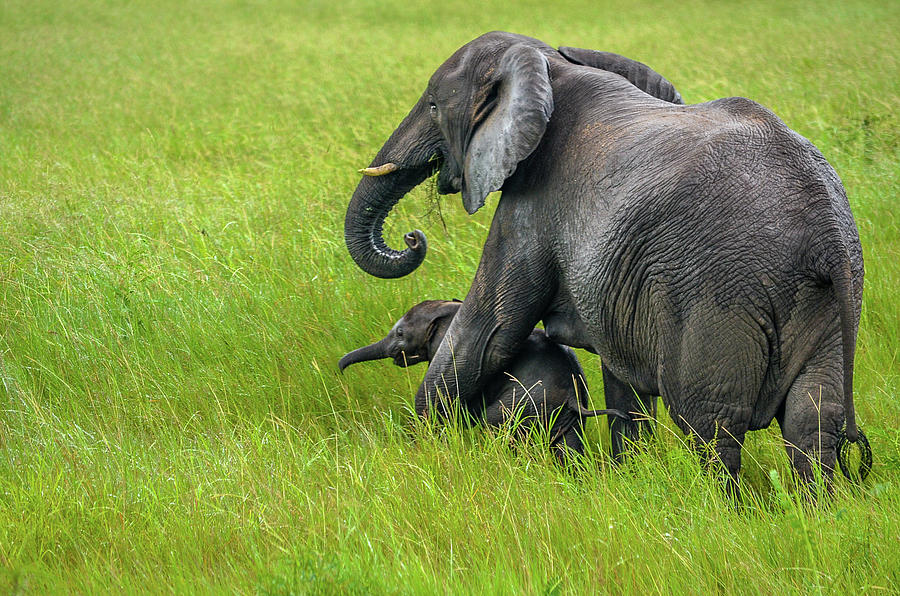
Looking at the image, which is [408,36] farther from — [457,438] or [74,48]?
[457,438]

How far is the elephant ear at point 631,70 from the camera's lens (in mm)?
4070

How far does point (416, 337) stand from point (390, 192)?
2.25 ft

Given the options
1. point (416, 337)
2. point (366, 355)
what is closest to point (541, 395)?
point (416, 337)

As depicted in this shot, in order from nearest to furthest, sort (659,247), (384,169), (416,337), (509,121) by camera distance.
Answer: (659,247) < (509,121) < (384,169) < (416,337)

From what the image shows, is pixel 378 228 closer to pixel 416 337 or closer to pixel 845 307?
pixel 416 337

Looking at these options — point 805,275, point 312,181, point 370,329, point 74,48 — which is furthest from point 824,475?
point 74,48

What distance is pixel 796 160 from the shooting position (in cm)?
305

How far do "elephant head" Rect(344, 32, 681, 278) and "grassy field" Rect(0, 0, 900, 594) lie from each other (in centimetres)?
27

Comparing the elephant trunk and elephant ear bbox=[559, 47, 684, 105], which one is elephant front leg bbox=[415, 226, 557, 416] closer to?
the elephant trunk

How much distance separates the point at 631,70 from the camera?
409 centimetres

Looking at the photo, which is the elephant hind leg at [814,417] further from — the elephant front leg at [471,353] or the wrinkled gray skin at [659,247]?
the elephant front leg at [471,353]

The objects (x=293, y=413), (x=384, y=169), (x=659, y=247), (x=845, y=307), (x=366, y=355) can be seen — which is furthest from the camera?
(x=293, y=413)

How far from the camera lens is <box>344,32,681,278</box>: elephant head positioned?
3.60 meters

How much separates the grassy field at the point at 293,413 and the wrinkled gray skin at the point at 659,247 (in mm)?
304
